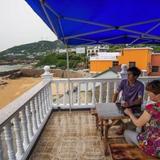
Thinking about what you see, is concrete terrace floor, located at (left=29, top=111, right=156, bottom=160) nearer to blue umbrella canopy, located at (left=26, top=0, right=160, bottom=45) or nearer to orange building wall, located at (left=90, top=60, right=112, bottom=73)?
blue umbrella canopy, located at (left=26, top=0, right=160, bottom=45)

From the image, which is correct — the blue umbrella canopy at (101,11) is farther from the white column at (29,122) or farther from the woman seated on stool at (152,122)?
the white column at (29,122)

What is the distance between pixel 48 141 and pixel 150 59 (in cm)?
1970

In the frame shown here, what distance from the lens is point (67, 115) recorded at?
4891 mm

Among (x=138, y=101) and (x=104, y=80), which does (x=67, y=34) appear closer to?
(x=138, y=101)

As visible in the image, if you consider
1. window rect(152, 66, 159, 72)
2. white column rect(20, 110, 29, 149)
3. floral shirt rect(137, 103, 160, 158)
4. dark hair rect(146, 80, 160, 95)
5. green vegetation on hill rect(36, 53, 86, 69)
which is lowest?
green vegetation on hill rect(36, 53, 86, 69)

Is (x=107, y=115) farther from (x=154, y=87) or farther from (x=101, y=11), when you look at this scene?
(x=101, y=11)

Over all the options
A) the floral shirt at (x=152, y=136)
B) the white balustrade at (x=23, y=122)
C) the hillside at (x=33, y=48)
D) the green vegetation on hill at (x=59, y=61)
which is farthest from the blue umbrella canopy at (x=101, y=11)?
the hillside at (x=33, y=48)

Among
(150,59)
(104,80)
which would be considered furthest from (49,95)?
(150,59)

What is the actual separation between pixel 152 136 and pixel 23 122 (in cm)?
184

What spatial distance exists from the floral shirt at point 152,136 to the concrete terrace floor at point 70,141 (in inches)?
43.6

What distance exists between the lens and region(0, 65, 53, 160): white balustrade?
2245 mm

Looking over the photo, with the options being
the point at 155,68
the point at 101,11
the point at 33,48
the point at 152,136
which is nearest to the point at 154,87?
the point at 152,136

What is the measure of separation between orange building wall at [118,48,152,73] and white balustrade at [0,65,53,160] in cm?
1717

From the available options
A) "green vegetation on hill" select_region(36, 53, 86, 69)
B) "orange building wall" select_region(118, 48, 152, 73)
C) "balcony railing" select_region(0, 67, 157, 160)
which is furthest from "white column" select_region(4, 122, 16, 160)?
"green vegetation on hill" select_region(36, 53, 86, 69)
